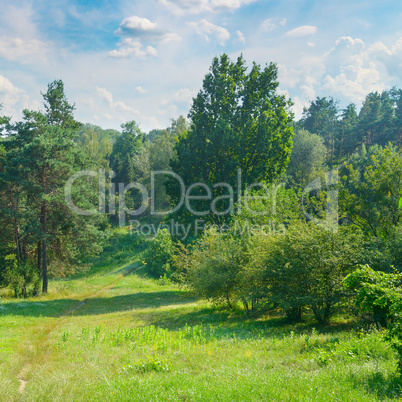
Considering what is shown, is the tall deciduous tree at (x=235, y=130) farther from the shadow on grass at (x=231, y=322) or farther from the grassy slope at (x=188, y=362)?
the grassy slope at (x=188, y=362)

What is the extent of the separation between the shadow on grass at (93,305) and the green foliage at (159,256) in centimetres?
594

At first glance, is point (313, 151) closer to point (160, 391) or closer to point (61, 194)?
point (61, 194)

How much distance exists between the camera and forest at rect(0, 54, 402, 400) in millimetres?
13453

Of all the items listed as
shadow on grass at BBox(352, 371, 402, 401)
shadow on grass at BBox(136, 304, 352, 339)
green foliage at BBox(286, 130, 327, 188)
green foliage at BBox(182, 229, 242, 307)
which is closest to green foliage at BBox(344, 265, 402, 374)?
shadow on grass at BBox(352, 371, 402, 401)

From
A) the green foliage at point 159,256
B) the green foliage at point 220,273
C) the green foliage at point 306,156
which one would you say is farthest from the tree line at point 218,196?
the green foliage at point 306,156

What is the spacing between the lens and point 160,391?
712 cm

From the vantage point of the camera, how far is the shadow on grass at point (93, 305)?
63.6ft

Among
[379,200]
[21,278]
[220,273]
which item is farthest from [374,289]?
[21,278]

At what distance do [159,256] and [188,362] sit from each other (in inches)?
1096

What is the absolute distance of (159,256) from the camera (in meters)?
37.0

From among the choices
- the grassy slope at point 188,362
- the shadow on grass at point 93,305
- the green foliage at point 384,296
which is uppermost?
the green foliage at point 384,296

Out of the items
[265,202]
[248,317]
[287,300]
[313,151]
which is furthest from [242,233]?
[313,151]

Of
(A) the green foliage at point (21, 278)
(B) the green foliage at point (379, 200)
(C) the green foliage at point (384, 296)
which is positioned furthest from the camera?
(A) the green foliage at point (21, 278)

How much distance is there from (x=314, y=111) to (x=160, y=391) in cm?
8453
